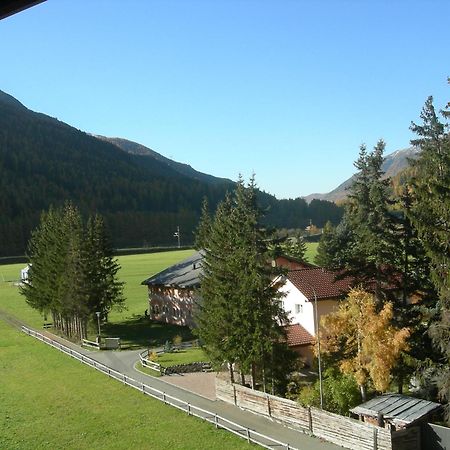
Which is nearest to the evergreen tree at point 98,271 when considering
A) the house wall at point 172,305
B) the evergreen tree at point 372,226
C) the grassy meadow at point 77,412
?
the grassy meadow at point 77,412

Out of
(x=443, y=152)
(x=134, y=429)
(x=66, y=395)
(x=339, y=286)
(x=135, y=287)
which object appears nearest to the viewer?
(x=443, y=152)

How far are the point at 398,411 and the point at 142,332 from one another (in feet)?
121

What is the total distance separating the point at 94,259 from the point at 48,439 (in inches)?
1066

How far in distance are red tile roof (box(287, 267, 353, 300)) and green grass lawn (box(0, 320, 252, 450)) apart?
14.2m

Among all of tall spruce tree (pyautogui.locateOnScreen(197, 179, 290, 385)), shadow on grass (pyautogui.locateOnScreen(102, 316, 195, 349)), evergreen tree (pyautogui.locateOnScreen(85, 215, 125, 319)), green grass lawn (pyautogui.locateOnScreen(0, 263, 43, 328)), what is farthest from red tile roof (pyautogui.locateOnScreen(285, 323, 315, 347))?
green grass lawn (pyautogui.locateOnScreen(0, 263, 43, 328))

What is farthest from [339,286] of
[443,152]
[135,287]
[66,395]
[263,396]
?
[135,287]

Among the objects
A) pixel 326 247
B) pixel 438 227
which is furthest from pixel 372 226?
pixel 326 247

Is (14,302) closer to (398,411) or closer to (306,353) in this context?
(306,353)

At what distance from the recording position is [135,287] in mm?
88375

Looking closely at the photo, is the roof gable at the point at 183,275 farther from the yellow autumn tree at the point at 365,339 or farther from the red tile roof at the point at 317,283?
the yellow autumn tree at the point at 365,339

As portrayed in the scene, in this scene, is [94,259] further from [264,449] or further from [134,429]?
[264,449]

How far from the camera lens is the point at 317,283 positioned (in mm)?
42312

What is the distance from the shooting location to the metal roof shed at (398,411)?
2344 centimetres

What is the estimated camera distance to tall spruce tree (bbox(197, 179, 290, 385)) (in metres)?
30.4
